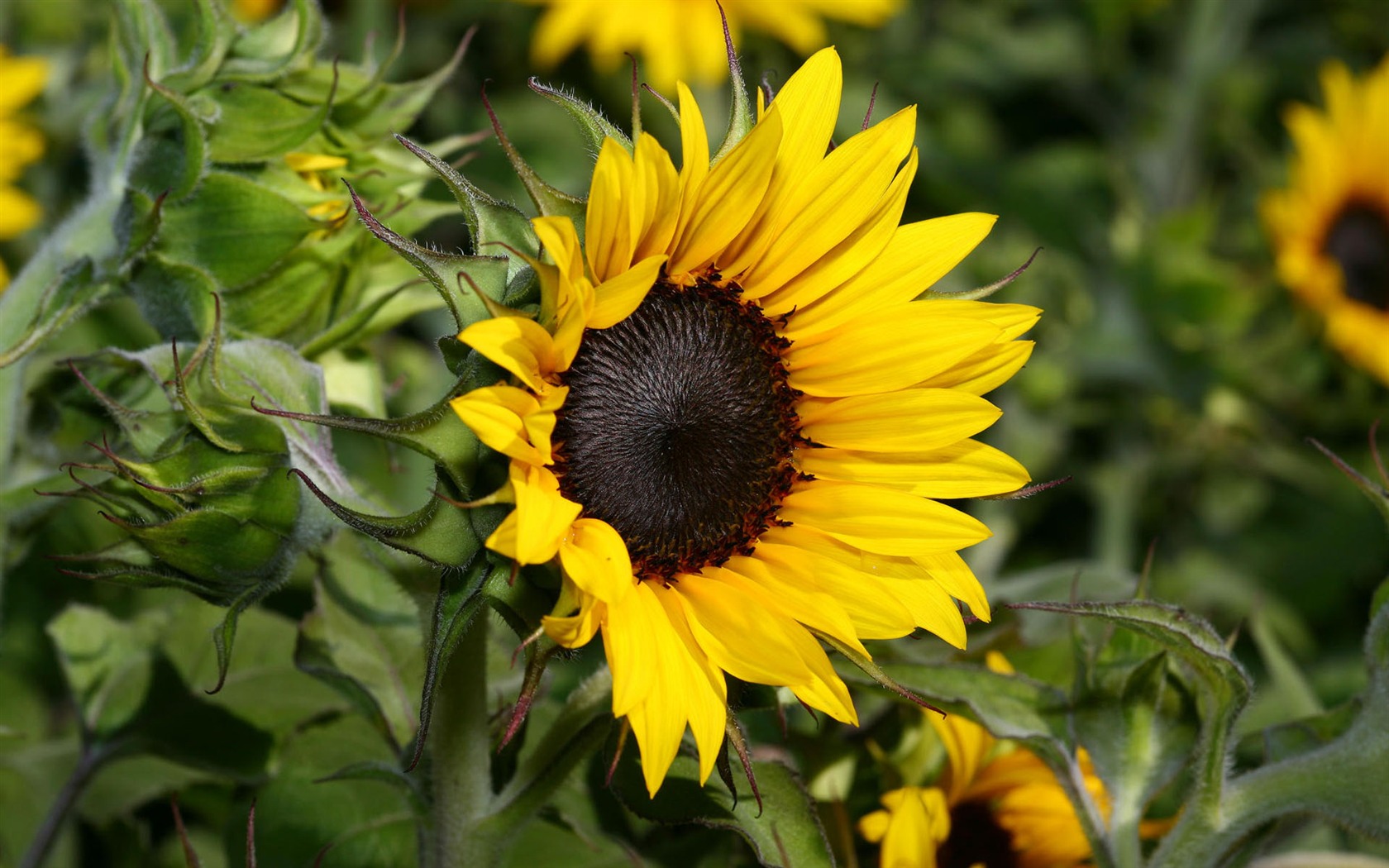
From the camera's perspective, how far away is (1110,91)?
3738 mm

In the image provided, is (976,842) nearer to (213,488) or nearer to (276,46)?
(213,488)

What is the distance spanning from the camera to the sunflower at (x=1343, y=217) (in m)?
3.03

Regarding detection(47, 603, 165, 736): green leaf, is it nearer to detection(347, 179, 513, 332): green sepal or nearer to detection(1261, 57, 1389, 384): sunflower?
detection(347, 179, 513, 332): green sepal

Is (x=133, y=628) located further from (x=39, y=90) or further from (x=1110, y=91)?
(x=1110, y=91)

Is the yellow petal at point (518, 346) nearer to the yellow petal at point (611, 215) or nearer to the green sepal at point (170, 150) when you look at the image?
the yellow petal at point (611, 215)

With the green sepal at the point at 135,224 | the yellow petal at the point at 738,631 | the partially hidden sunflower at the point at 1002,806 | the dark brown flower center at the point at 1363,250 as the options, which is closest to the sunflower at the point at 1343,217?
the dark brown flower center at the point at 1363,250

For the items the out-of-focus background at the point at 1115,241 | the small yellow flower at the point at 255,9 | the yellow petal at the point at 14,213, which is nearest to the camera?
the yellow petal at the point at 14,213

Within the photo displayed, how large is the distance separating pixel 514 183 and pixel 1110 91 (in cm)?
174

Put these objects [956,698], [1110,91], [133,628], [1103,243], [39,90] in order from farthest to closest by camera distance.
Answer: [1110,91] → [1103,243] → [39,90] → [133,628] → [956,698]

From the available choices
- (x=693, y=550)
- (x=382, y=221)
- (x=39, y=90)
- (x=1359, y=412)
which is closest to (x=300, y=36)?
(x=382, y=221)

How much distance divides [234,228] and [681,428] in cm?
49

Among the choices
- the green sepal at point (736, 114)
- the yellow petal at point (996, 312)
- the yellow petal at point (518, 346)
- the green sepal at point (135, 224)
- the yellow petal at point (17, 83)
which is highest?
the green sepal at point (736, 114)

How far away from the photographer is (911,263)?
1.12 meters

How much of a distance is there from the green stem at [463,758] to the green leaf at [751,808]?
0.37 feet
